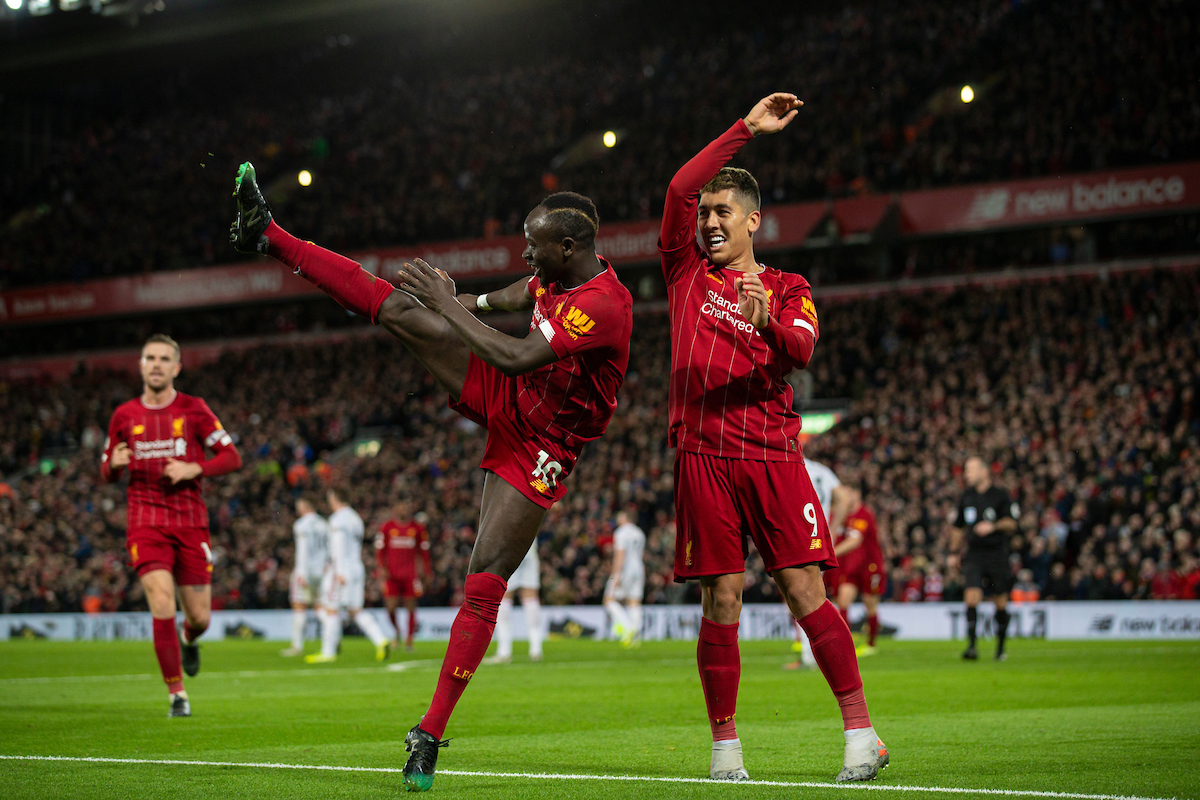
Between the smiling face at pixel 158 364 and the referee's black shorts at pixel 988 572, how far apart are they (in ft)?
34.2

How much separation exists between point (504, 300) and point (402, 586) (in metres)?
14.2

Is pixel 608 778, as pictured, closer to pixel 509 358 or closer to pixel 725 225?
pixel 509 358

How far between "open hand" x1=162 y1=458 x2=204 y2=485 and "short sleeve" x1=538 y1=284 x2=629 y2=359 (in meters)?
4.31

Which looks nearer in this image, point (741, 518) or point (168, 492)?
point (741, 518)

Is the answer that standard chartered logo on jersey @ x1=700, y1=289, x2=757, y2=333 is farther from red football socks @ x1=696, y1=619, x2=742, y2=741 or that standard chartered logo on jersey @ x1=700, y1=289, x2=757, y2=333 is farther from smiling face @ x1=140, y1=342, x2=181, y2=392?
smiling face @ x1=140, y1=342, x2=181, y2=392

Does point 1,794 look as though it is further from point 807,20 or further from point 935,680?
point 807,20

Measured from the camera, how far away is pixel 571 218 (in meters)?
5.46

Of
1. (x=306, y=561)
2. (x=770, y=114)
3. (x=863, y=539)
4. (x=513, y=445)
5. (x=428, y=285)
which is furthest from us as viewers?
(x=306, y=561)

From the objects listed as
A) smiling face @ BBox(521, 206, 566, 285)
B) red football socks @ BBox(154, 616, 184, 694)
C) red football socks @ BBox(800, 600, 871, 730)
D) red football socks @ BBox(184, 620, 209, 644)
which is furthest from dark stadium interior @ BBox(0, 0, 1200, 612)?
smiling face @ BBox(521, 206, 566, 285)

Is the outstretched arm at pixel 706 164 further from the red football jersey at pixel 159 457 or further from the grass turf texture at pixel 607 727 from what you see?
the red football jersey at pixel 159 457

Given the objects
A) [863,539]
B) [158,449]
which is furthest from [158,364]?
[863,539]

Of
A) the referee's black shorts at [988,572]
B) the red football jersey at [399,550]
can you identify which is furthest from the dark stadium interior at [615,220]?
the referee's black shorts at [988,572]

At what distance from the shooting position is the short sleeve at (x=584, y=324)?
5191mm

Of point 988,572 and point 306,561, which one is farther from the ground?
point 306,561
